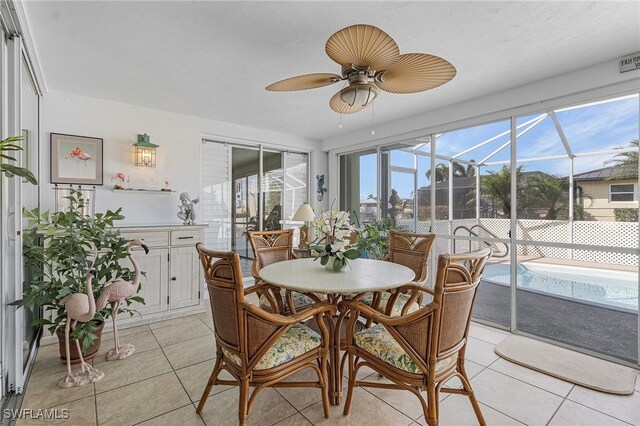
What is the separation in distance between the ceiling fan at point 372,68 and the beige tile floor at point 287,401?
6.73 feet

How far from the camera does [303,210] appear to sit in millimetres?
3863

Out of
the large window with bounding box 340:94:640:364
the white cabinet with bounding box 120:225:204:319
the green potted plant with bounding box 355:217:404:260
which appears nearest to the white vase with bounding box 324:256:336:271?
the green potted plant with bounding box 355:217:404:260

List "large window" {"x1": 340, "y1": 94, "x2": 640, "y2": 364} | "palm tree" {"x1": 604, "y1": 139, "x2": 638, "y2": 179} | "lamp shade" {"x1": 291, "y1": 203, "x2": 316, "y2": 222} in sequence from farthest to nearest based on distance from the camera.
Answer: "lamp shade" {"x1": 291, "y1": 203, "x2": 316, "y2": 222} → "large window" {"x1": 340, "y1": 94, "x2": 640, "y2": 364} → "palm tree" {"x1": 604, "y1": 139, "x2": 638, "y2": 179}

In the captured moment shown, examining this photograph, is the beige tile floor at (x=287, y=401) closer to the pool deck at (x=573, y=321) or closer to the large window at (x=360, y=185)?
the pool deck at (x=573, y=321)

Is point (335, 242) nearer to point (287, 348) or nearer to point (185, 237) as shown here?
point (287, 348)

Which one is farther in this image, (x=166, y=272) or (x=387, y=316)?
(x=166, y=272)

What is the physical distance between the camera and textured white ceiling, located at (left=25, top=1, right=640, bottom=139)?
75.7 inches

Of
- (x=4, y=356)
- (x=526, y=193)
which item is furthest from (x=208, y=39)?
(x=526, y=193)

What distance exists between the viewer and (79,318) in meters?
2.21

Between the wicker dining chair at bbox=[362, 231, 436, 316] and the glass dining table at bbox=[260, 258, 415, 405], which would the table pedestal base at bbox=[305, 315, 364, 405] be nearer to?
the glass dining table at bbox=[260, 258, 415, 405]

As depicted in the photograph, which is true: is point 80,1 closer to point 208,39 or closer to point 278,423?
point 208,39

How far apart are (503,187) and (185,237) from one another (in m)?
3.76

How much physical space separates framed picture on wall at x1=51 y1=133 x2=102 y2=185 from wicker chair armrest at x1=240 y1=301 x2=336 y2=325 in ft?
10.1

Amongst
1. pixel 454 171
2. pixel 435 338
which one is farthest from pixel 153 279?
pixel 454 171
